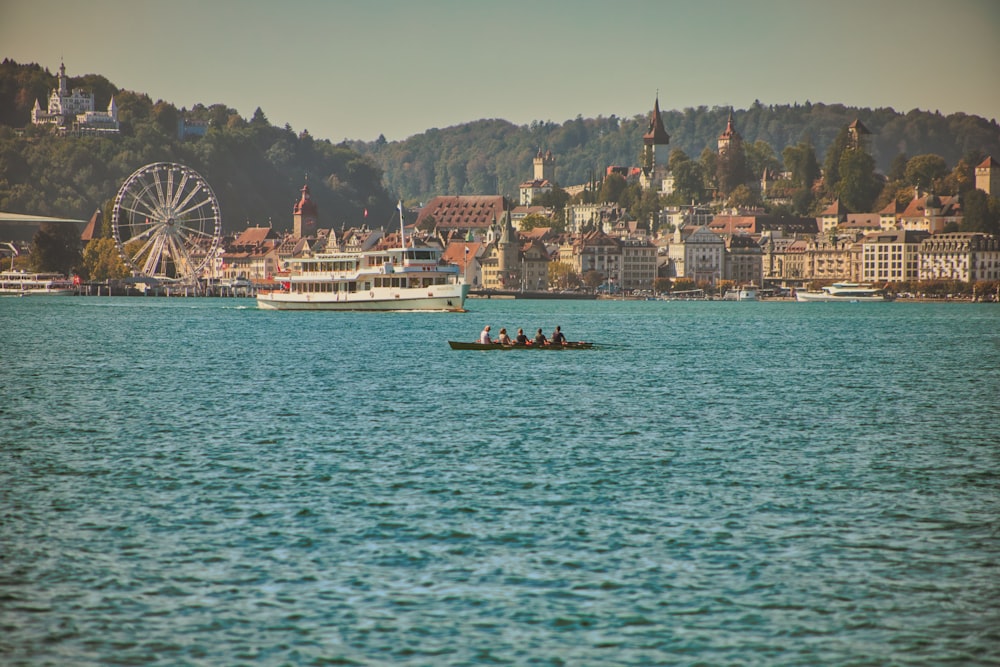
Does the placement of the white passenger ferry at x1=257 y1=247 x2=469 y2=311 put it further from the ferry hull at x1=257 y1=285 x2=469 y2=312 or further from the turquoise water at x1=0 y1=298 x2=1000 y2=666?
the turquoise water at x1=0 y1=298 x2=1000 y2=666

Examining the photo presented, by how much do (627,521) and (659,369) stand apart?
1418 inches

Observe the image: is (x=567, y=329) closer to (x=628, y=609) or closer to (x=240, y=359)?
(x=240, y=359)

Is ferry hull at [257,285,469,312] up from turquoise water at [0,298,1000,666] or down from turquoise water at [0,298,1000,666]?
up

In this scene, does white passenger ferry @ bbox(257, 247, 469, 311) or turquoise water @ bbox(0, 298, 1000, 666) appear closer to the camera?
turquoise water @ bbox(0, 298, 1000, 666)

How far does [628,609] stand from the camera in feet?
56.5

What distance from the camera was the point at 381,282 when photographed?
119 meters

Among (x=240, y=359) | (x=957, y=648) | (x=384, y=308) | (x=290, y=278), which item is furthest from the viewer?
(x=290, y=278)

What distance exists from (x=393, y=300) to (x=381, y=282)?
216cm

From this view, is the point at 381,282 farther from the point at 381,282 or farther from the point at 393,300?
the point at 393,300

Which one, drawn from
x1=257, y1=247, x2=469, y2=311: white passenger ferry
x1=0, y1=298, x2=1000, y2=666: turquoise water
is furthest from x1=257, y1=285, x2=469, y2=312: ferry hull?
x1=0, y1=298, x2=1000, y2=666: turquoise water

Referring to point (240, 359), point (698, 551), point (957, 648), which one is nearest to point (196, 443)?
point (698, 551)

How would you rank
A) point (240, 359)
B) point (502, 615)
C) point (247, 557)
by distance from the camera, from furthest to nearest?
point (240, 359)
point (247, 557)
point (502, 615)

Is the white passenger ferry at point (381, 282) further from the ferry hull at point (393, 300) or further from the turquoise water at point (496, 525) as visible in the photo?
the turquoise water at point (496, 525)

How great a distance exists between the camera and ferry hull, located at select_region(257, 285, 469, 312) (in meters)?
117
